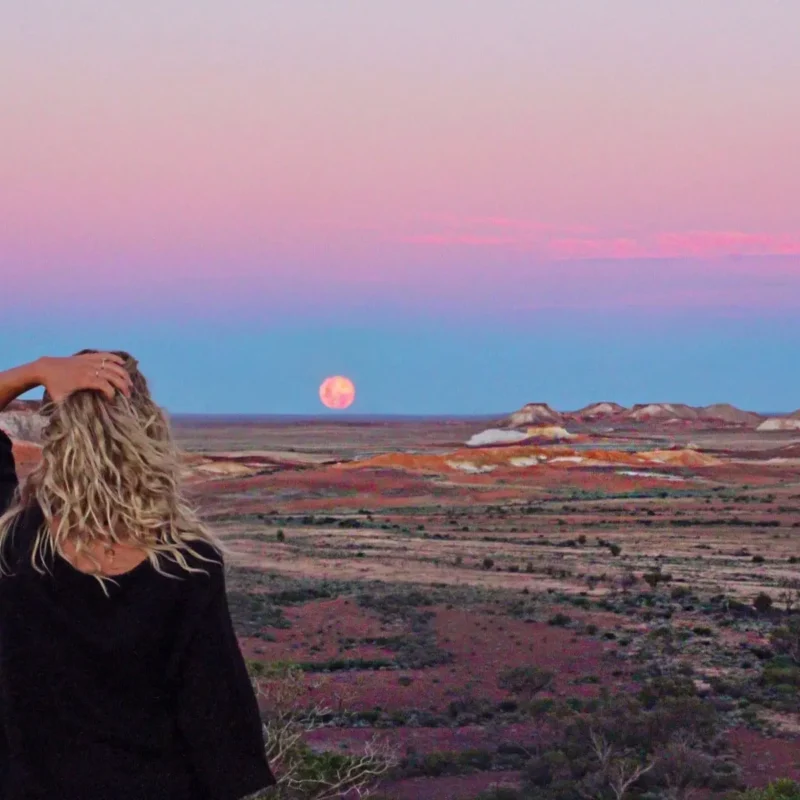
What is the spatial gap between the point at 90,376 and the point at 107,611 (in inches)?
13.6

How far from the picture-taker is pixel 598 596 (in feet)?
67.0

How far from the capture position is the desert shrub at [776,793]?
25.5 feet

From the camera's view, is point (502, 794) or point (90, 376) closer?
point (90, 376)

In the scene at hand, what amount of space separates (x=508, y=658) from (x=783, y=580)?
9.47 meters

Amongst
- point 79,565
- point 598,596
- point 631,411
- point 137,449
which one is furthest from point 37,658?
point 631,411

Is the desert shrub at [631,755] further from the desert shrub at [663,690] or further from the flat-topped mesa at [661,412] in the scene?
the flat-topped mesa at [661,412]

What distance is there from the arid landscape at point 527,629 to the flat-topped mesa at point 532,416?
5265 centimetres

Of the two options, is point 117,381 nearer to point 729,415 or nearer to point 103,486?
point 103,486

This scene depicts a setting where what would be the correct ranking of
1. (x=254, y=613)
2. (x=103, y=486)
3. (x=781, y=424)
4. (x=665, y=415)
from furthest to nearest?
(x=665, y=415) < (x=781, y=424) < (x=254, y=613) < (x=103, y=486)

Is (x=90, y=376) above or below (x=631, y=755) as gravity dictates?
A: above

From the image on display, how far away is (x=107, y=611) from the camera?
5.27 ft

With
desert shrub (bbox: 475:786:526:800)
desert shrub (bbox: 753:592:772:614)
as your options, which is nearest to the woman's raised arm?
desert shrub (bbox: 475:786:526:800)

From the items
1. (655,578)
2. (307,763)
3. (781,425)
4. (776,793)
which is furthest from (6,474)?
(781,425)

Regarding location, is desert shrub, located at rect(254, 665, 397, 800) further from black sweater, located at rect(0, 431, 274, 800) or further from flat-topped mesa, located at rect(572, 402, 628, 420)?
flat-topped mesa, located at rect(572, 402, 628, 420)
